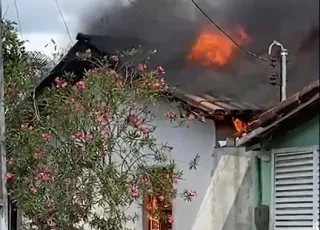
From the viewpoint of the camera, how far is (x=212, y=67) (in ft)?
24.1

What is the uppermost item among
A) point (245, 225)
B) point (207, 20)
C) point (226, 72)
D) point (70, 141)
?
point (207, 20)

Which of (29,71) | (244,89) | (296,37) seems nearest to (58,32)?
(29,71)

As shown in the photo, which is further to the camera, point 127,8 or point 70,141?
point 127,8

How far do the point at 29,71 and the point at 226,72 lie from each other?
2.80 meters

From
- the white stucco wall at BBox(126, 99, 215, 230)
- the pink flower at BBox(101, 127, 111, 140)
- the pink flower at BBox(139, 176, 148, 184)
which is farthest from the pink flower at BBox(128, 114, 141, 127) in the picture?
the pink flower at BBox(139, 176, 148, 184)

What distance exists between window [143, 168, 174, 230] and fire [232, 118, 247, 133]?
38.1 inches

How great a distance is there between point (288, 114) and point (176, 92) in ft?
7.21

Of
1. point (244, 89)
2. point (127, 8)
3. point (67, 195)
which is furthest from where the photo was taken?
point (127, 8)

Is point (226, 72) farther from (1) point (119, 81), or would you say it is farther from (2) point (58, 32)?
(2) point (58, 32)

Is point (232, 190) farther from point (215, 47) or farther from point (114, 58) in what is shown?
point (114, 58)

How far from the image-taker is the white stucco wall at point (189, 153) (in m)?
8.05

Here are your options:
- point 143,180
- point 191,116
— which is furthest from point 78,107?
point 191,116

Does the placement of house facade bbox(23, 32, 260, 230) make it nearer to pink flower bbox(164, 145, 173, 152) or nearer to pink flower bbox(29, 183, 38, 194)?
pink flower bbox(164, 145, 173, 152)

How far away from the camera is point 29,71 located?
8766 millimetres
